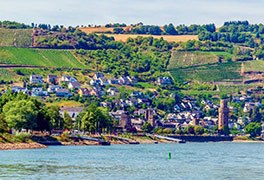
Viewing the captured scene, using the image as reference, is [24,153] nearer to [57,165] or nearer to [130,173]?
[57,165]

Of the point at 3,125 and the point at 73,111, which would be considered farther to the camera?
the point at 73,111

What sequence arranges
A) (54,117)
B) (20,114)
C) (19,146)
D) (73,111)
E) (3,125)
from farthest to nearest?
(73,111)
(54,117)
(20,114)
(3,125)
(19,146)

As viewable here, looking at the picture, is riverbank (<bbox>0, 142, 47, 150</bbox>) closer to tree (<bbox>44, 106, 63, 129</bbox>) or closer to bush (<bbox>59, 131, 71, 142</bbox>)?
tree (<bbox>44, 106, 63, 129</bbox>)

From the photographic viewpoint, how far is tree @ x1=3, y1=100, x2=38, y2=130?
12431 centimetres

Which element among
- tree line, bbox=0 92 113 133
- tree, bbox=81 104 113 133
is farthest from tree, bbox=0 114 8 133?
tree, bbox=81 104 113 133

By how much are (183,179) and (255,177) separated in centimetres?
625

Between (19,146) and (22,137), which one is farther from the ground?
(22,137)

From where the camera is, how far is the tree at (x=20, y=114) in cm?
12431

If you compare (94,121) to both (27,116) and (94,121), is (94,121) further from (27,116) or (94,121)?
(27,116)

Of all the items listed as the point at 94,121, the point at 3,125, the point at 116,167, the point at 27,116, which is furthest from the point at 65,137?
the point at 116,167

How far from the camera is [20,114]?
408ft

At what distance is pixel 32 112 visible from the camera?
414ft

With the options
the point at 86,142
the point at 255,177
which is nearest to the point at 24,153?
the point at 255,177

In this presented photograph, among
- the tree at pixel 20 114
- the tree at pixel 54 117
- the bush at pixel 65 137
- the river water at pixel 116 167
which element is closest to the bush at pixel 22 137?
the tree at pixel 20 114
